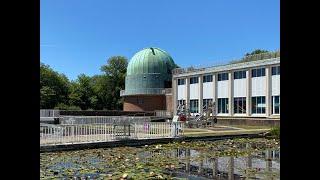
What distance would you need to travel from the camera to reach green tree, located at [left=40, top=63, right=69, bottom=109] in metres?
86.9

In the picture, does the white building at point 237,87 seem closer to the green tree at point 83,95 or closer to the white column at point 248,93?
the white column at point 248,93

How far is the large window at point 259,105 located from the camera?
5112 centimetres

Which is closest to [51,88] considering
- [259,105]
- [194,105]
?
[194,105]

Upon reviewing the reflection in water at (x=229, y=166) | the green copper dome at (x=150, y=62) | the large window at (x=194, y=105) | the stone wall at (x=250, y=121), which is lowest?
the reflection in water at (x=229, y=166)

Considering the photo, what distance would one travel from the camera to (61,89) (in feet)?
316

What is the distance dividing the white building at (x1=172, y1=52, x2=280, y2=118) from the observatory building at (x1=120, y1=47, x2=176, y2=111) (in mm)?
8731

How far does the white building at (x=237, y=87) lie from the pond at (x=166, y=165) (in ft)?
97.0

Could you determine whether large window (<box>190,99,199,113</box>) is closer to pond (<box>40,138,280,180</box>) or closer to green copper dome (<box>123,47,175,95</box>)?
green copper dome (<box>123,47,175,95</box>)

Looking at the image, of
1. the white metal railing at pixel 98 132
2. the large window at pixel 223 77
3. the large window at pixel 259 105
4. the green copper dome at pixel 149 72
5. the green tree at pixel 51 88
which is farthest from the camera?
the green tree at pixel 51 88

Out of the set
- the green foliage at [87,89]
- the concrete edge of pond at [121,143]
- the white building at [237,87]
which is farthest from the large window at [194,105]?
the concrete edge of pond at [121,143]

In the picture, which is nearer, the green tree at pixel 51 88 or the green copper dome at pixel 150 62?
the green copper dome at pixel 150 62

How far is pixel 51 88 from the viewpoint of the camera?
92.5 metres
